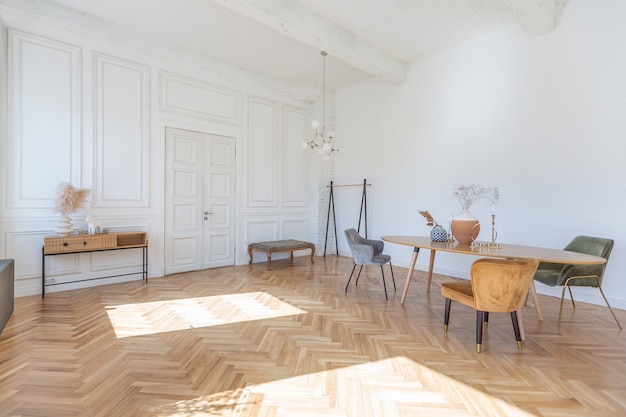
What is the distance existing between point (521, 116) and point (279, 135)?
14.0 ft

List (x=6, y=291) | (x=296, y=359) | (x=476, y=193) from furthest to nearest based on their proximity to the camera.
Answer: (x=476, y=193) → (x=6, y=291) → (x=296, y=359)

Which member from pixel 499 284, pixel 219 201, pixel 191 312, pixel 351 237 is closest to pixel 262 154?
pixel 219 201

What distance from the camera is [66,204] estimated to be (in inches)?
158

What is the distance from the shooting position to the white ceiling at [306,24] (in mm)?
4117

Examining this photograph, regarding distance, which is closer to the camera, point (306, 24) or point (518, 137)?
point (306, 24)

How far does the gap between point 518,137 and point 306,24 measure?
3346 mm

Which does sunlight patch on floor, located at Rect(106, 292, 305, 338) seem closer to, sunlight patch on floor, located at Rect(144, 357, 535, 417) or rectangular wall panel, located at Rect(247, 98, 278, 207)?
sunlight patch on floor, located at Rect(144, 357, 535, 417)

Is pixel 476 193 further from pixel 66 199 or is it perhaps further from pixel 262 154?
pixel 66 199

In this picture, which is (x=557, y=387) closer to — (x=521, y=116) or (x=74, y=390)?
(x=74, y=390)

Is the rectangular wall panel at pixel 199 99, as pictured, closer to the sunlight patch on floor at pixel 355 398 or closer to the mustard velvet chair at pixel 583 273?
the sunlight patch on floor at pixel 355 398

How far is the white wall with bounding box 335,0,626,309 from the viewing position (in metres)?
3.82

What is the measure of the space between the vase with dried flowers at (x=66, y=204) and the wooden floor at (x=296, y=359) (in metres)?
0.86

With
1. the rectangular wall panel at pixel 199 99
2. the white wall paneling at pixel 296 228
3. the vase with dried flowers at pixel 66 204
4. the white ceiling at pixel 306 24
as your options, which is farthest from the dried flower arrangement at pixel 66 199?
the white wall paneling at pixel 296 228

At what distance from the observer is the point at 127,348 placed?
2.61 metres
